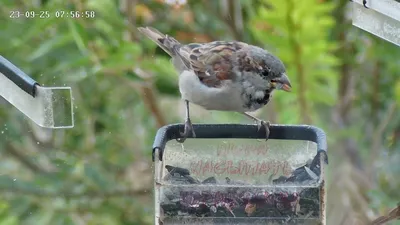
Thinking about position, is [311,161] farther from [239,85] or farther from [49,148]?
[49,148]

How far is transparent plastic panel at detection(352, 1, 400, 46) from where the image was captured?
120cm

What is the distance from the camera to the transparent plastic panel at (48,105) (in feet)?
3.14

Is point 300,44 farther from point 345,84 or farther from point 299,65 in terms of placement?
point 345,84

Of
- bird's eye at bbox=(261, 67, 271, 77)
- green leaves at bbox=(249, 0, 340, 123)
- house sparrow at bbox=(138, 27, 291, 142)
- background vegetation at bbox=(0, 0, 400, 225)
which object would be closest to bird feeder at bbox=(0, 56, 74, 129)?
house sparrow at bbox=(138, 27, 291, 142)

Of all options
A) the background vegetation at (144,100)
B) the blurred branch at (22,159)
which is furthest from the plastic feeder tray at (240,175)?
Answer: the blurred branch at (22,159)

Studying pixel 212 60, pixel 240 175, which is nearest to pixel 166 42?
pixel 212 60

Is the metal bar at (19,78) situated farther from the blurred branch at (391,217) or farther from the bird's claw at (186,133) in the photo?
the blurred branch at (391,217)

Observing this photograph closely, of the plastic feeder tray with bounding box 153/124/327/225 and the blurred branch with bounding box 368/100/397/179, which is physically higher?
the plastic feeder tray with bounding box 153/124/327/225

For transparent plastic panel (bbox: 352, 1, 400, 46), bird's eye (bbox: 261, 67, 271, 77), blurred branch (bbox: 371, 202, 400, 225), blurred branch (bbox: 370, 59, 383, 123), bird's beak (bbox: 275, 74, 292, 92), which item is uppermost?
transparent plastic panel (bbox: 352, 1, 400, 46)

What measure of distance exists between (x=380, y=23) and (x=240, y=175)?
1.11ft

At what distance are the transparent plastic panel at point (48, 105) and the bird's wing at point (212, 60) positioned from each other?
1.34 ft

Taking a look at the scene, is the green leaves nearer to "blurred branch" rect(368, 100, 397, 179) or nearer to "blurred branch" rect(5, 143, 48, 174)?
"blurred branch" rect(368, 100, 397, 179)

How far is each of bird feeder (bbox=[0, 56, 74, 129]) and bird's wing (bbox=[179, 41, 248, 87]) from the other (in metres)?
0.41

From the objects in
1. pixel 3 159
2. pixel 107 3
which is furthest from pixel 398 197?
pixel 3 159
